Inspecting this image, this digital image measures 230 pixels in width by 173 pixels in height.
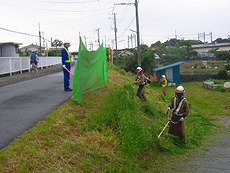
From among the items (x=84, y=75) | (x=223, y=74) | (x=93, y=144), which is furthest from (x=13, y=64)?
(x=223, y=74)

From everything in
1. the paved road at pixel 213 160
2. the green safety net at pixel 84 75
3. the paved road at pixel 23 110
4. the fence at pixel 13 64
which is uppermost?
the fence at pixel 13 64

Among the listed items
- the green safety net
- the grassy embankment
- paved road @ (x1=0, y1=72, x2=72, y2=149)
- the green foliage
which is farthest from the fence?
the green foliage

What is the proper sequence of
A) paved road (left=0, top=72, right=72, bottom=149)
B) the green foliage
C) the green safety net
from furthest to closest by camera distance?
1. the green foliage
2. the green safety net
3. paved road (left=0, top=72, right=72, bottom=149)

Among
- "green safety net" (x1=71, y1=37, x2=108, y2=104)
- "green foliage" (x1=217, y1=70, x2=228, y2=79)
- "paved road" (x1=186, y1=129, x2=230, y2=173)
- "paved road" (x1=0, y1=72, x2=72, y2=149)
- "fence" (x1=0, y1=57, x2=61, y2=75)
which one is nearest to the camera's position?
"paved road" (x1=0, y1=72, x2=72, y2=149)

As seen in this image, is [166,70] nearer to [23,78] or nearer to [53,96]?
[23,78]

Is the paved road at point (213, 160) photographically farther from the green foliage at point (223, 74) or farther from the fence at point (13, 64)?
the green foliage at point (223, 74)

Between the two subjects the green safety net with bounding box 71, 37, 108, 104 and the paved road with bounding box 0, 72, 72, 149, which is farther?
the green safety net with bounding box 71, 37, 108, 104

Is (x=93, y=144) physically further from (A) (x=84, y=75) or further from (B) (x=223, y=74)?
(B) (x=223, y=74)

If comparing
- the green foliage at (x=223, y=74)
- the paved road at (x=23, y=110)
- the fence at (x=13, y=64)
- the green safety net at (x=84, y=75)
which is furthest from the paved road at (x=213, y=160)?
the green foliage at (x=223, y=74)

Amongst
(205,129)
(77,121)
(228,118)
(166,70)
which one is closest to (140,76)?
(205,129)

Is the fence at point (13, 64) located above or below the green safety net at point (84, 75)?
above

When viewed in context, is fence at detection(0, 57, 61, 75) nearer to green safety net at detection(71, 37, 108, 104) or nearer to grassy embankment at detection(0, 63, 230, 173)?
green safety net at detection(71, 37, 108, 104)

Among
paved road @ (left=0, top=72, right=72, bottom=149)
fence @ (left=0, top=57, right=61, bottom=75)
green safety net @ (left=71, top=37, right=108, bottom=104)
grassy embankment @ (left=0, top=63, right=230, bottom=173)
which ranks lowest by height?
grassy embankment @ (left=0, top=63, right=230, bottom=173)

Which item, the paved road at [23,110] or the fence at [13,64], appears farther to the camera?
the fence at [13,64]
